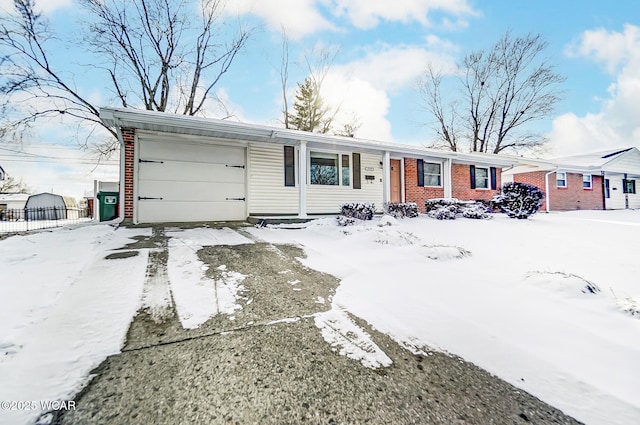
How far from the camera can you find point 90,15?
39.0ft

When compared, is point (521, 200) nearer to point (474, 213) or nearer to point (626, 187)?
point (474, 213)

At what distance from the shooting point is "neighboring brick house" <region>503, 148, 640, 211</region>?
47.8 feet

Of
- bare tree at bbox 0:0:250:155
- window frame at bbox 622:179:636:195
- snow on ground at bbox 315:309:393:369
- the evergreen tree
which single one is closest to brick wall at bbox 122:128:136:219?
bare tree at bbox 0:0:250:155

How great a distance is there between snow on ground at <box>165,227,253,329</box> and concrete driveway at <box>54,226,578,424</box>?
137 mm

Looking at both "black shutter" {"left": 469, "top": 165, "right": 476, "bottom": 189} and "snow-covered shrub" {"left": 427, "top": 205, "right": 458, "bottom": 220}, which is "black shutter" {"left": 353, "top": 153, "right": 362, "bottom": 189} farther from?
"black shutter" {"left": 469, "top": 165, "right": 476, "bottom": 189}

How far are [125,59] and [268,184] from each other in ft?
39.0

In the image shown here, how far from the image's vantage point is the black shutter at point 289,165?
837 centimetres

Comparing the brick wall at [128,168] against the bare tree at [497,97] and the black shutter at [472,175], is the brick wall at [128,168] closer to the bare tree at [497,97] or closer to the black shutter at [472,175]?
the black shutter at [472,175]

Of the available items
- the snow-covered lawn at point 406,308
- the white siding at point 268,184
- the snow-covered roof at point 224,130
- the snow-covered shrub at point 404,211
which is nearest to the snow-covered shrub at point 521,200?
the snow-covered shrub at point 404,211

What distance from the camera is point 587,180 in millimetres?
15938

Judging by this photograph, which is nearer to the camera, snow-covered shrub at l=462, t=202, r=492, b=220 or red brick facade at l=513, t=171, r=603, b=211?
snow-covered shrub at l=462, t=202, r=492, b=220

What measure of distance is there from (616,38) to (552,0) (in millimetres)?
6418

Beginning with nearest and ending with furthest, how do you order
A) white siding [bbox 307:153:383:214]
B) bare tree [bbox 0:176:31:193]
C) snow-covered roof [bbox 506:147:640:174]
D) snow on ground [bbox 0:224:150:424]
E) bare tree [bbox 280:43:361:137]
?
snow on ground [bbox 0:224:150:424]
white siding [bbox 307:153:383:214]
snow-covered roof [bbox 506:147:640:174]
bare tree [bbox 280:43:361:137]
bare tree [bbox 0:176:31:193]

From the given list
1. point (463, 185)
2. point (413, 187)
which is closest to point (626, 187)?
point (463, 185)
